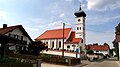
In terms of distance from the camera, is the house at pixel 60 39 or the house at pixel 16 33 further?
the house at pixel 60 39

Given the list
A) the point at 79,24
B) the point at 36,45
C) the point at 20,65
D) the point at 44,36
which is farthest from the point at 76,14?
the point at 20,65

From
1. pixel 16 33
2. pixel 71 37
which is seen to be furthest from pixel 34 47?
pixel 71 37

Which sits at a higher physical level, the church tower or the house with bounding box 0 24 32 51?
the church tower

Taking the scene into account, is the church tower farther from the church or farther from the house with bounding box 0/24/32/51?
the house with bounding box 0/24/32/51

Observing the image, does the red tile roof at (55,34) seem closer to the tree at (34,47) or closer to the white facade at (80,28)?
the white facade at (80,28)

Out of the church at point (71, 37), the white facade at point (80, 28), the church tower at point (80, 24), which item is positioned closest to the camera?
the church at point (71, 37)

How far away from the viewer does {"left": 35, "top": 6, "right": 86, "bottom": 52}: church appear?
187 feet

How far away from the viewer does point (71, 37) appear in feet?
199

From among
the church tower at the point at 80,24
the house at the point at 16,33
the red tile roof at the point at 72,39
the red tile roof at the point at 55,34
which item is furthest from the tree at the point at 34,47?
the church tower at the point at 80,24

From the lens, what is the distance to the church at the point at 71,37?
187ft

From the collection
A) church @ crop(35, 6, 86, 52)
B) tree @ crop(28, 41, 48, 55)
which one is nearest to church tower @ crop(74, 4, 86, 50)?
church @ crop(35, 6, 86, 52)

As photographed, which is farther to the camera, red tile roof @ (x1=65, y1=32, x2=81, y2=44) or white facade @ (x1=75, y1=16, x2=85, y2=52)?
white facade @ (x1=75, y1=16, x2=85, y2=52)

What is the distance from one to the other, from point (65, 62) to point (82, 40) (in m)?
31.7

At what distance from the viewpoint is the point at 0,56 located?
46.1ft
